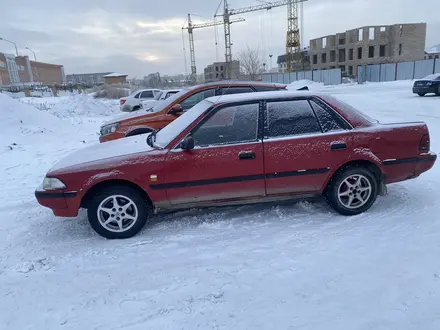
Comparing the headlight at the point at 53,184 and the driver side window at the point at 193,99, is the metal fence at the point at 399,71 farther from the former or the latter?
the headlight at the point at 53,184

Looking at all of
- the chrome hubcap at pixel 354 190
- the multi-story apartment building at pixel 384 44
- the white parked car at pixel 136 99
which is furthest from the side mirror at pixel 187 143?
the multi-story apartment building at pixel 384 44

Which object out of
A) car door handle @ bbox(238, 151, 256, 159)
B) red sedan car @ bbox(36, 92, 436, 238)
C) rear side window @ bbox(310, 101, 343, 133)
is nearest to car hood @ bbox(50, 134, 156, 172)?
red sedan car @ bbox(36, 92, 436, 238)

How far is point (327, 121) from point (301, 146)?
49cm

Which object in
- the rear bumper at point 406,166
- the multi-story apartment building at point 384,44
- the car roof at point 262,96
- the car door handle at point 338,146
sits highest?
the multi-story apartment building at point 384,44

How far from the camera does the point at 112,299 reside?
2.78 metres

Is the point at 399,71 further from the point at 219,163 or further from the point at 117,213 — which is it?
the point at 117,213

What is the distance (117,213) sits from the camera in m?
3.75

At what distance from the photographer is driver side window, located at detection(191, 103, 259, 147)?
12.6ft

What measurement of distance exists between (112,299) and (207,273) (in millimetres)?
857

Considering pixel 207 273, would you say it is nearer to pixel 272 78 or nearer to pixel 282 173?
pixel 282 173

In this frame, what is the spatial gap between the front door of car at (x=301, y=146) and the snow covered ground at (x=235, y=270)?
1.60 feet

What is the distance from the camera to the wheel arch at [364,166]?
4.03m

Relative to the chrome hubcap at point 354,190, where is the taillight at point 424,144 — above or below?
above

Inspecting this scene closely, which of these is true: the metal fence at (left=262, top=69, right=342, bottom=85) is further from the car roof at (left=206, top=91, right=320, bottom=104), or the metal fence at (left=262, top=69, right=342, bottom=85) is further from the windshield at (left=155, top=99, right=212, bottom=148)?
the windshield at (left=155, top=99, right=212, bottom=148)
